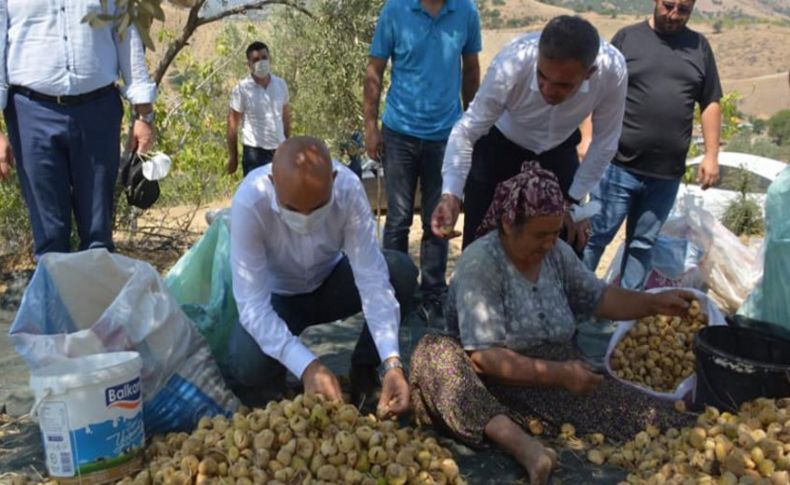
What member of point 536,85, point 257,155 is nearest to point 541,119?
point 536,85

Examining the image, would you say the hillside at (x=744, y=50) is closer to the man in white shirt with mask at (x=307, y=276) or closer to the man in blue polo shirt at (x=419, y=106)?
the man in blue polo shirt at (x=419, y=106)

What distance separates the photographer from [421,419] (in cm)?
258

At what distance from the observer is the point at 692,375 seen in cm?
276

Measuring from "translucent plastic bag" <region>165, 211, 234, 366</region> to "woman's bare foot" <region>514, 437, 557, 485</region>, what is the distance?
3.86 ft

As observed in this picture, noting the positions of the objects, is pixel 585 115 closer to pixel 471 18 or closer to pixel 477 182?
pixel 477 182

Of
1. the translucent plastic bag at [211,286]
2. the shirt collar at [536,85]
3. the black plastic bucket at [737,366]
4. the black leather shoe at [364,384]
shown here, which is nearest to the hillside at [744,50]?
the translucent plastic bag at [211,286]

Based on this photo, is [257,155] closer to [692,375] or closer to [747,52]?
[692,375]

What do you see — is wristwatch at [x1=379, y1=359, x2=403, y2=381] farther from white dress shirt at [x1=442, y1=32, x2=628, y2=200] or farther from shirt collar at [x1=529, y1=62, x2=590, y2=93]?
shirt collar at [x1=529, y1=62, x2=590, y2=93]

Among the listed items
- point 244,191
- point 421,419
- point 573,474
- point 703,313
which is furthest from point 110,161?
point 703,313

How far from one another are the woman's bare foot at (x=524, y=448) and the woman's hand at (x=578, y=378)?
22 cm

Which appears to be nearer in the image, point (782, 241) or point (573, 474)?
point (573, 474)

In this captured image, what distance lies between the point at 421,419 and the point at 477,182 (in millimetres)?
1089

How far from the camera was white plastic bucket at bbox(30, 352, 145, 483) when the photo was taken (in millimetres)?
2080

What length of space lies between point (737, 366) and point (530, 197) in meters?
0.85
